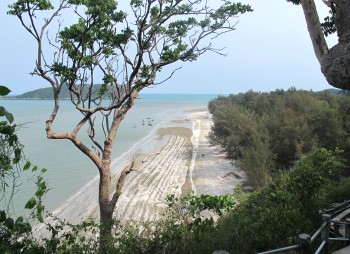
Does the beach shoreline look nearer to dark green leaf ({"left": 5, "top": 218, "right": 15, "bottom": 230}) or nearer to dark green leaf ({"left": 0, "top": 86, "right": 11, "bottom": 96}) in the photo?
dark green leaf ({"left": 5, "top": 218, "right": 15, "bottom": 230})

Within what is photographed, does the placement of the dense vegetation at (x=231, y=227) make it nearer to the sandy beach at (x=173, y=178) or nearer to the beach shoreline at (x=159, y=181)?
the beach shoreline at (x=159, y=181)

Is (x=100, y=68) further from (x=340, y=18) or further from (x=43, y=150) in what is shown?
(x=43, y=150)

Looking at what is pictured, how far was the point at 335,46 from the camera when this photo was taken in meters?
4.14

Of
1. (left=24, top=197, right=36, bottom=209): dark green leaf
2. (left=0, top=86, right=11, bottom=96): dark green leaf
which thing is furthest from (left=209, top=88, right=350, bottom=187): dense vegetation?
(left=0, top=86, right=11, bottom=96): dark green leaf

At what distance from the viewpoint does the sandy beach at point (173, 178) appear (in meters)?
18.5

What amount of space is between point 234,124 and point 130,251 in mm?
25686

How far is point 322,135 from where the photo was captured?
2262cm

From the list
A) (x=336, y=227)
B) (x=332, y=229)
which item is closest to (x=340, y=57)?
(x=336, y=227)

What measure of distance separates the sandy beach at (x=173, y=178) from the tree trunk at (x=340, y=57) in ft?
34.2

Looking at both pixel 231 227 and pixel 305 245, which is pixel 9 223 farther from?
pixel 231 227

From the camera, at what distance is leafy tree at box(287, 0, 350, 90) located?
3.83 m

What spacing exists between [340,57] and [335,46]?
1.14 ft

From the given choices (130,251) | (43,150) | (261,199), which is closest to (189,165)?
(43,150)

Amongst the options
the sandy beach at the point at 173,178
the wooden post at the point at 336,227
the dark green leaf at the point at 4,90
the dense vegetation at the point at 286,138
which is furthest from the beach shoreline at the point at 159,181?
the dark green leaf at the point at 4,90
